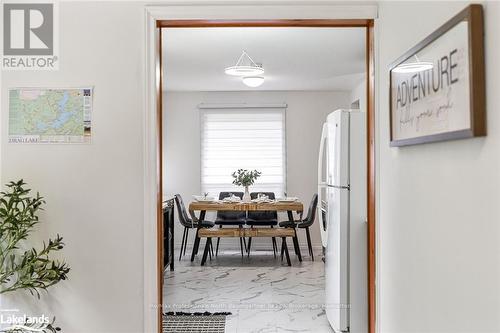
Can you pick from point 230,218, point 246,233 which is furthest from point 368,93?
point 230,218

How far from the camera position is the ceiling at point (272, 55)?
166 inches

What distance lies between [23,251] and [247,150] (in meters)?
5.23

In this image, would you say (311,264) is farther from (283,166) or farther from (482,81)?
(482,81)

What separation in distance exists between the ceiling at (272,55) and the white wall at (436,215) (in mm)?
2084

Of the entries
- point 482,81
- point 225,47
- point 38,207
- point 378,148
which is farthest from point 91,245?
point 225,47

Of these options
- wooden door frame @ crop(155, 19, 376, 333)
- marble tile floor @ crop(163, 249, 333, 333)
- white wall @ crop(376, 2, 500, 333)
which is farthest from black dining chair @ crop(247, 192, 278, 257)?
white wall @ crop(376, 2, 500, 333)

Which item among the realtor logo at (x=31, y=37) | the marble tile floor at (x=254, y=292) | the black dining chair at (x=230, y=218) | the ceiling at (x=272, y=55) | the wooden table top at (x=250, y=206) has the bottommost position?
the marble tile floor at (x=254, y=292)

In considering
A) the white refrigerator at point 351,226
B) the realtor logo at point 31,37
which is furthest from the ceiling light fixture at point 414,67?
the realtor logo at point 31,37

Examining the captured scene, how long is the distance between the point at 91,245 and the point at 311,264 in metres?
4.37

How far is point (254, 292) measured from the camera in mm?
4812

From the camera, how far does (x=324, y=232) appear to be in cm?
385

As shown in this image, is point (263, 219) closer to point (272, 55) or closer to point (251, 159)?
point (251, 159)

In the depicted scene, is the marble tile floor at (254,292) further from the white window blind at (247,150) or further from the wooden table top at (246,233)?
the white window blind at (247,150)

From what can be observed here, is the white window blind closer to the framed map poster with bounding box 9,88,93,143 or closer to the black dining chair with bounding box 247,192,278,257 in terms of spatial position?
the black dining chair with bounding box 247,192,278,257
